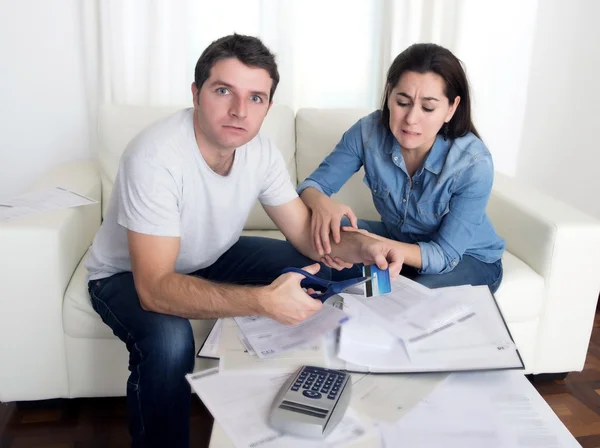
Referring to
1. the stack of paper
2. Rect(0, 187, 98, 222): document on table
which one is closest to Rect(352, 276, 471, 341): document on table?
the stack of paper

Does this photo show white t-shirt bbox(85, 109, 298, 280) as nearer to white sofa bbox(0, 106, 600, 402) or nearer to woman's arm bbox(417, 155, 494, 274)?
white sofa bbox(0, 106, 600, 402)

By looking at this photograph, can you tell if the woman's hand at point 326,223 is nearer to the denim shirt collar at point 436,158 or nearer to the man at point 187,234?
the man at point 187,234

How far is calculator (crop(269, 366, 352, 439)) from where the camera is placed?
2.68ft

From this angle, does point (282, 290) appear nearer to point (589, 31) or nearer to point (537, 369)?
point (537, 369)

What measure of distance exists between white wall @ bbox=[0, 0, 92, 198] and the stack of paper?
1.64 m

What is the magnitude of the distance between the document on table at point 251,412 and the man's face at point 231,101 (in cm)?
54

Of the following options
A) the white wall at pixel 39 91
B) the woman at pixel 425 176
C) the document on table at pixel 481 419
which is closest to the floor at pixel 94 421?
the woman at pixel 425 176

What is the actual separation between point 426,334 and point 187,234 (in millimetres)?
622

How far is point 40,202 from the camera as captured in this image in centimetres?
163

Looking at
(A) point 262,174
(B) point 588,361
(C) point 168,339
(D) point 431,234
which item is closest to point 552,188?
(B) point 588,361

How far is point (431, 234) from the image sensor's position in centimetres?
161

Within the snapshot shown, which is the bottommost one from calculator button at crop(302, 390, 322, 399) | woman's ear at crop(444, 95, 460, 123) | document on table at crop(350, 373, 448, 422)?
document on table at crop(350, 373, 448, 422)

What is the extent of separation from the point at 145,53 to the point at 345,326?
1547 millimetres

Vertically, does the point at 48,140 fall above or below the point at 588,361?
above
